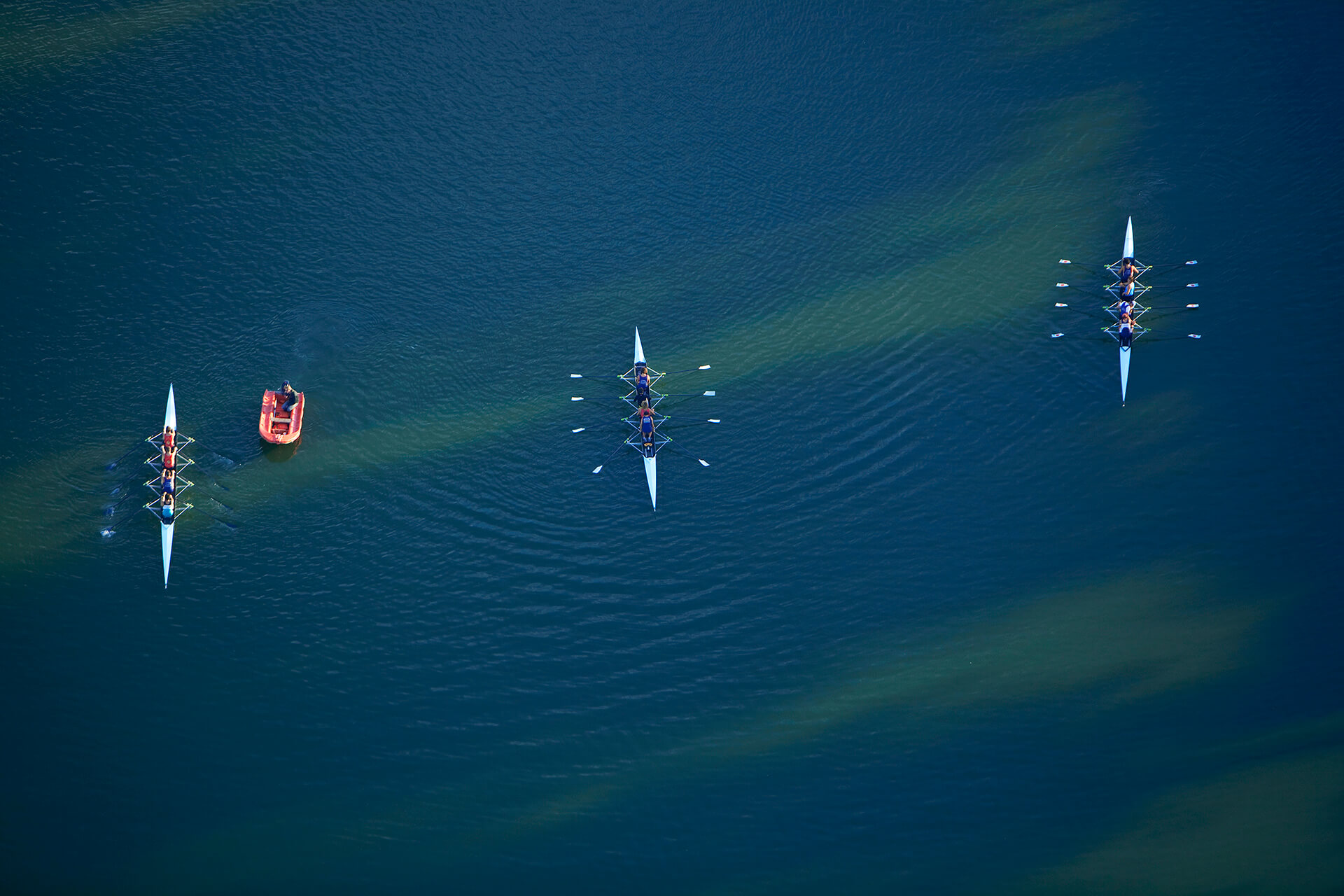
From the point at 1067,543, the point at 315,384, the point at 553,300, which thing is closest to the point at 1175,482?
the point at 1067,543

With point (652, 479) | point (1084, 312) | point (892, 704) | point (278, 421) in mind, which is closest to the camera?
point (892, 704)


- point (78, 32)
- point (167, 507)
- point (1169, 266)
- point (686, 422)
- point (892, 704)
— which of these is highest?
point (78, 32)

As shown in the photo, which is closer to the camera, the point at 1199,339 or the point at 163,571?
the point at 163,571

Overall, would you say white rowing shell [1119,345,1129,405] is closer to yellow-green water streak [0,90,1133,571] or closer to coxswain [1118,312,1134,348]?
coxswain [1118,312,1134,348]

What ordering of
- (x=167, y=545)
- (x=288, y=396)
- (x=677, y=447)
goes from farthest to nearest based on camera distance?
1. (x=677, y=447)
2. (x=288, y=396)
3. (x=167, y=545)

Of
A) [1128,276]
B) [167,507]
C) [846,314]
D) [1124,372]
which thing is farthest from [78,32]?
[1124,372]

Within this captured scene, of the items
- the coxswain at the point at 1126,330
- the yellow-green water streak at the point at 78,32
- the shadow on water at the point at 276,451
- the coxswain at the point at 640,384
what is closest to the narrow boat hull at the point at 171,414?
the shadow on water at the point at 276,451

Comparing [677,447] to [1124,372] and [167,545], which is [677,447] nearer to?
[1124,372]

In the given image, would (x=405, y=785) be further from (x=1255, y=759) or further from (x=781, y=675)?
(x=1255, y=759)
